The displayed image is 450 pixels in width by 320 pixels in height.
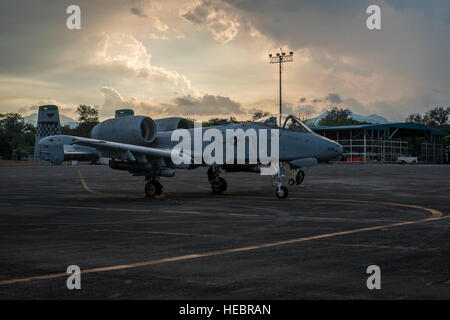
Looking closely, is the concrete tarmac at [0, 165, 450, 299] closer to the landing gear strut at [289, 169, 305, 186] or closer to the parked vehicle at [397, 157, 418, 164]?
the landing gear strut at [289, 169, 305, 186]

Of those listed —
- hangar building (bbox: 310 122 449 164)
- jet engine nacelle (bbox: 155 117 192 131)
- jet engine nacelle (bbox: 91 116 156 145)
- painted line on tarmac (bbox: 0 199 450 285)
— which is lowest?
painted line on tarmac (bbox: 0 199 450 285)

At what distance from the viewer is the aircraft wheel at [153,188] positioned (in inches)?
860

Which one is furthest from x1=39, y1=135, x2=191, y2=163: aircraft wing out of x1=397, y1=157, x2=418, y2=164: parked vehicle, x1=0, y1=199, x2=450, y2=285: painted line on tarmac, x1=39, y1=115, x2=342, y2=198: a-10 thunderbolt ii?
x1=397, y1=157, x2=418, y2=164: parked vehicle

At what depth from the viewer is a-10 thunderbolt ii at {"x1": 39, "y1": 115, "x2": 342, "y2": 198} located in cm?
2027

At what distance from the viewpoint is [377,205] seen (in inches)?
675

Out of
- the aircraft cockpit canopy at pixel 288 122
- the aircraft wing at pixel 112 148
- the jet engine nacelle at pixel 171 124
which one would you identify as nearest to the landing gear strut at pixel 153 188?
the aircraft wing at pixel 112 148

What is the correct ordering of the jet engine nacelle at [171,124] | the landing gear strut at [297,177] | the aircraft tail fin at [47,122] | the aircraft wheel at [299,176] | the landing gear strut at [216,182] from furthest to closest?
the aircraft tail fin at [47,122] → the aircraft wheel at [299,176] → the landing gear strut at [297,177] → the jet engine nacelle at [171,124] → the landing gear strut at [216,182]

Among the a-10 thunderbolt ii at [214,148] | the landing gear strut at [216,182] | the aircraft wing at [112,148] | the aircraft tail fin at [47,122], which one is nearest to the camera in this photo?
the aircraft wing at [112,148]

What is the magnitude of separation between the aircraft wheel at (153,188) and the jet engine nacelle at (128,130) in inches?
81.4

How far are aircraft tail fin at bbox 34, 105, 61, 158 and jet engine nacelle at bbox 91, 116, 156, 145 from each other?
507 cm

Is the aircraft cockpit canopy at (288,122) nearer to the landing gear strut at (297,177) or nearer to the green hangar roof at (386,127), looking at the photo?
the landing gear strut at (297,177)

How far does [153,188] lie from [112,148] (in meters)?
2.77
